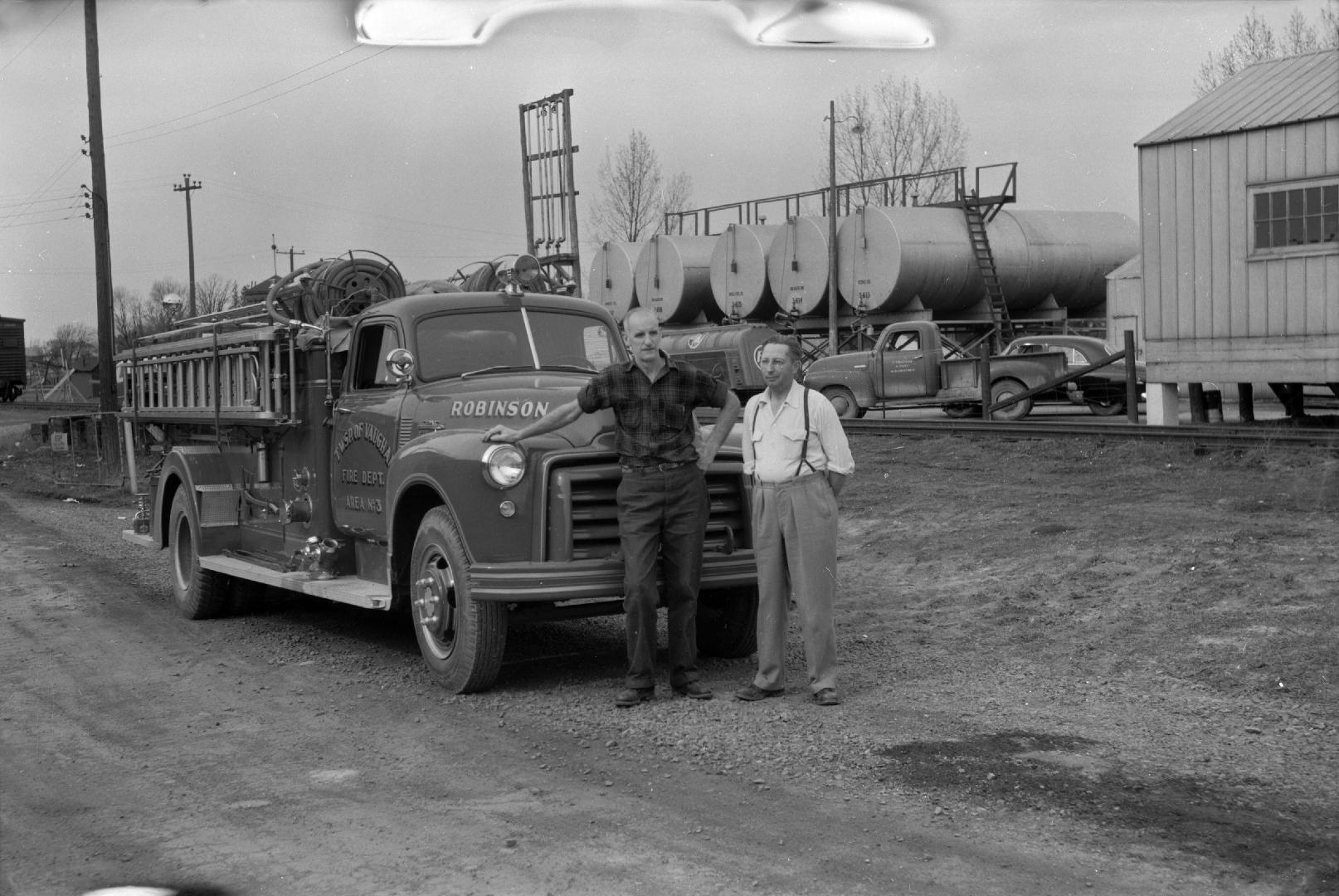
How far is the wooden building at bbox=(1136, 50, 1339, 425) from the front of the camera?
659 inches

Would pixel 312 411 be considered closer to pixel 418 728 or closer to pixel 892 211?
pixel 418 728

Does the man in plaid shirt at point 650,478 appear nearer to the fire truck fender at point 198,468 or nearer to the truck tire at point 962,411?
the fire truck fender at point 198,468

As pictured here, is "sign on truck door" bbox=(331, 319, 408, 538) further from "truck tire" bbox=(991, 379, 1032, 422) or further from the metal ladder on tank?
the metal ladder on tank

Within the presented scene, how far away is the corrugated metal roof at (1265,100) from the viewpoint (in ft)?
55.8

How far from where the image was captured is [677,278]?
3891 cm

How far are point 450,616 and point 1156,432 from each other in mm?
9976

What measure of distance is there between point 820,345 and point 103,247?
54.5 ft

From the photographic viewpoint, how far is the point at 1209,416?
20906 millimetres

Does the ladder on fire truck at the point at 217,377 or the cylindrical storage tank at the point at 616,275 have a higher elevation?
the cylindrical storage tank at the point at 616,275

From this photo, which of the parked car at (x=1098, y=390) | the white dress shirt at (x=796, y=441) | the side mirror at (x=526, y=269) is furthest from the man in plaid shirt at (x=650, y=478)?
the parked car at (x=1098, y=390)

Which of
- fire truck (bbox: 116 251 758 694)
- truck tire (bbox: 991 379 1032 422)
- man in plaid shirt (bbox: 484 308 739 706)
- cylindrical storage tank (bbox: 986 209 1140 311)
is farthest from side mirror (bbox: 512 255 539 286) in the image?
cylindrical storage tank (bbox: 986 209 1140 311)

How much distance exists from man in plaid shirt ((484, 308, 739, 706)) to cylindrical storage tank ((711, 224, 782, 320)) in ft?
96.8

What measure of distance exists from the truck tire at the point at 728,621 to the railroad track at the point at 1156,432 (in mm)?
7579

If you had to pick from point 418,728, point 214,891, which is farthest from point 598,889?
point 418,728
